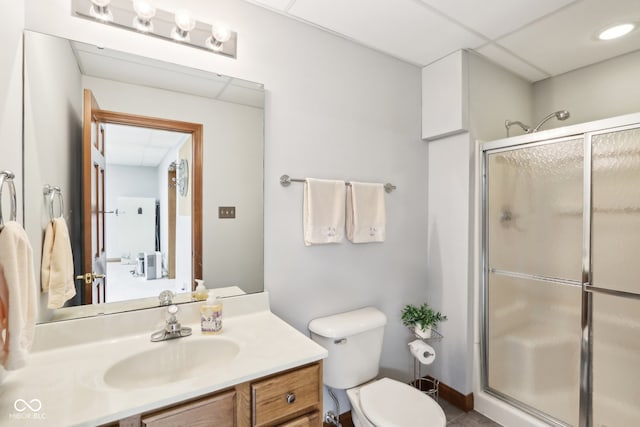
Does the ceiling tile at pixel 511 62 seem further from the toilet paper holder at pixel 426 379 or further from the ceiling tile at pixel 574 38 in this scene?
the toilet paper holder at pixel 426 379

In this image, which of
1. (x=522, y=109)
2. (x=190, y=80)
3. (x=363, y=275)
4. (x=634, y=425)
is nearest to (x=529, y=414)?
(x=634, y=425)

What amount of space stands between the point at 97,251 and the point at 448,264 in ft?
6.48

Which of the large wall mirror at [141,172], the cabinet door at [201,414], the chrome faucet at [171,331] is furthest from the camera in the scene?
the chrome faucet at [171,331]

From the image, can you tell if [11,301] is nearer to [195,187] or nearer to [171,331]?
[171,331]

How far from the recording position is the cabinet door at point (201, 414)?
0.86 meters

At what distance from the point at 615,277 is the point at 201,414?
1887mm

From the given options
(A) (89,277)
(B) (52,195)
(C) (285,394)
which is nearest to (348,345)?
(C) (285,394)

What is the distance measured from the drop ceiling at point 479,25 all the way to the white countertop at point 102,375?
1534 mm

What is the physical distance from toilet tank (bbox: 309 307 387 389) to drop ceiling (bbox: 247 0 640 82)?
1.61 m

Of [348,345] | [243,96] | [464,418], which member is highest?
[243,96]

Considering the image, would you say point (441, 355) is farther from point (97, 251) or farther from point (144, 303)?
point (97, 251)

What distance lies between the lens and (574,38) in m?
1.88

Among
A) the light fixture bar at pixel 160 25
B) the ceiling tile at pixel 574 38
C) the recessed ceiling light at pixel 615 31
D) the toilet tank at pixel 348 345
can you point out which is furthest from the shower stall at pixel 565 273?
the light fixture bar at pixel 160 25

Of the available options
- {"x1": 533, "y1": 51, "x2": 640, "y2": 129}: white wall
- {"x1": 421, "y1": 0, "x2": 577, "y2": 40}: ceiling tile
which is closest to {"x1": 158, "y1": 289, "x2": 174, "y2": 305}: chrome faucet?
{"x1": 421, "y1": 0, "x2": 577, "y2": 40}: ceiling tile
